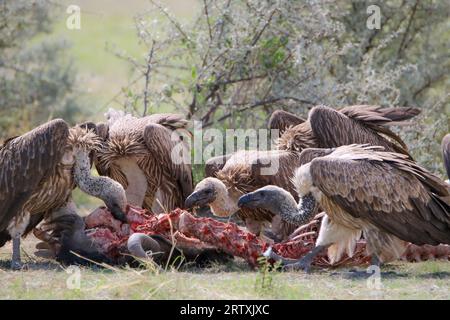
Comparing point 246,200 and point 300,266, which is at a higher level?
point 246,200

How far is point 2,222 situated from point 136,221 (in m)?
1.28

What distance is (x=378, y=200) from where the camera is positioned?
8.68 metres

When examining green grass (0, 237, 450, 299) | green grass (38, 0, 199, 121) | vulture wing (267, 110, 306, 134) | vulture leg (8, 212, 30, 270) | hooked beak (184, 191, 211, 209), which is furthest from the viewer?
green grass (38, 0, 199, 121)

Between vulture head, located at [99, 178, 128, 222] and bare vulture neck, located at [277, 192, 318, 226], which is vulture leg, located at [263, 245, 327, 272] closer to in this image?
bare vulture neck, located at [277, 192, 318, 226]

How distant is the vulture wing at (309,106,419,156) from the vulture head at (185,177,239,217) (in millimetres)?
1131

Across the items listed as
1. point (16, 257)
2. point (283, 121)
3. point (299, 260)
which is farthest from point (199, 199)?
point (16, 257)

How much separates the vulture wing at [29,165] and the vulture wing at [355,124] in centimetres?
270

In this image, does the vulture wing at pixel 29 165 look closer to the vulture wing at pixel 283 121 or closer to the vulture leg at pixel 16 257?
the vulture leg at pixel 16 257

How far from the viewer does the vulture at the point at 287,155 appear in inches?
399

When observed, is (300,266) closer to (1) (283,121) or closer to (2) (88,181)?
(2) (88,181)

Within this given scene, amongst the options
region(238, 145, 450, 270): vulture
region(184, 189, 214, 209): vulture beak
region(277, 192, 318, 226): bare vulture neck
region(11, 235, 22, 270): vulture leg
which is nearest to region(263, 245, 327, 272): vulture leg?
region(238, 145, 450, 270): vulture

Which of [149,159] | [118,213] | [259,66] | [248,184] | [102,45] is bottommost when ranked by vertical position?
[118,213]

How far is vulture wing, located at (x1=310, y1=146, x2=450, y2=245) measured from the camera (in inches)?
339

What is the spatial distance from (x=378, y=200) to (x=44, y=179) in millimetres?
2958
